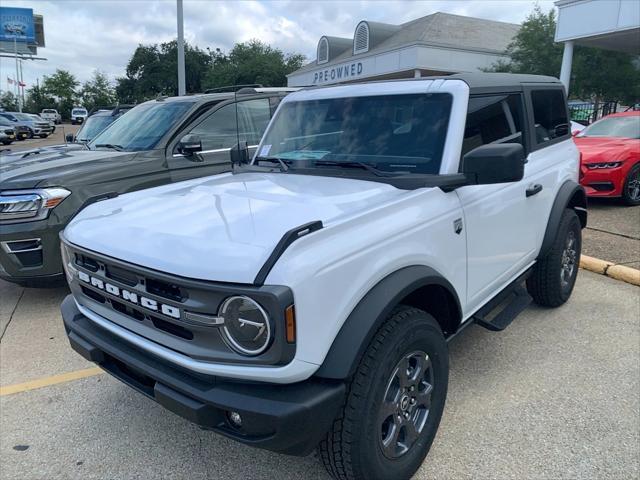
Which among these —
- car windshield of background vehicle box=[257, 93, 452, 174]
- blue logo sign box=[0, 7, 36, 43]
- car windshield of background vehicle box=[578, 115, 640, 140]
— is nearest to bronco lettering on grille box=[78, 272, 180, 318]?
car windshield of background vehicle box=[257, 93, 452, 174]

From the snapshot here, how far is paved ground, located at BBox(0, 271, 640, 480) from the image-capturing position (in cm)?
249

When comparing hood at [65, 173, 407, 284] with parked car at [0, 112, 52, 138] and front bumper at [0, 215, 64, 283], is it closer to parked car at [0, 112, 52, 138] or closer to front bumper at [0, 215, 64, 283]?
front bumper at [0, 215, 64, 283]

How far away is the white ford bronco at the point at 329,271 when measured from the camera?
1.83m

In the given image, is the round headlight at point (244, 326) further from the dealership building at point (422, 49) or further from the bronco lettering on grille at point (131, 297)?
the dealership building at point (422, 49)

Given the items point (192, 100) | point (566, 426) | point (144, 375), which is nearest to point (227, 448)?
point (144, 375)

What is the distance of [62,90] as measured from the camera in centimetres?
7300

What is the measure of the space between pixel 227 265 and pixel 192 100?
4.11 meters

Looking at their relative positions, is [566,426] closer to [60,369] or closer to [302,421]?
[302,421]

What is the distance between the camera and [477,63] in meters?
23.9

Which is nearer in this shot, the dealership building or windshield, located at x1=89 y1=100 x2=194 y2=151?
windshield, located at x1=89 y1=100 x2=194 y2=151

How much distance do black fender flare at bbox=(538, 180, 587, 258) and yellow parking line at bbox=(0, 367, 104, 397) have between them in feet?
11.1

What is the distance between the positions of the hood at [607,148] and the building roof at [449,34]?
15.6 metres

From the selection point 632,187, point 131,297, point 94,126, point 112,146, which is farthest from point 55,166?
point 632,187

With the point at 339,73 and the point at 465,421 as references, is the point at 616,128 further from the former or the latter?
the point at 339,73
